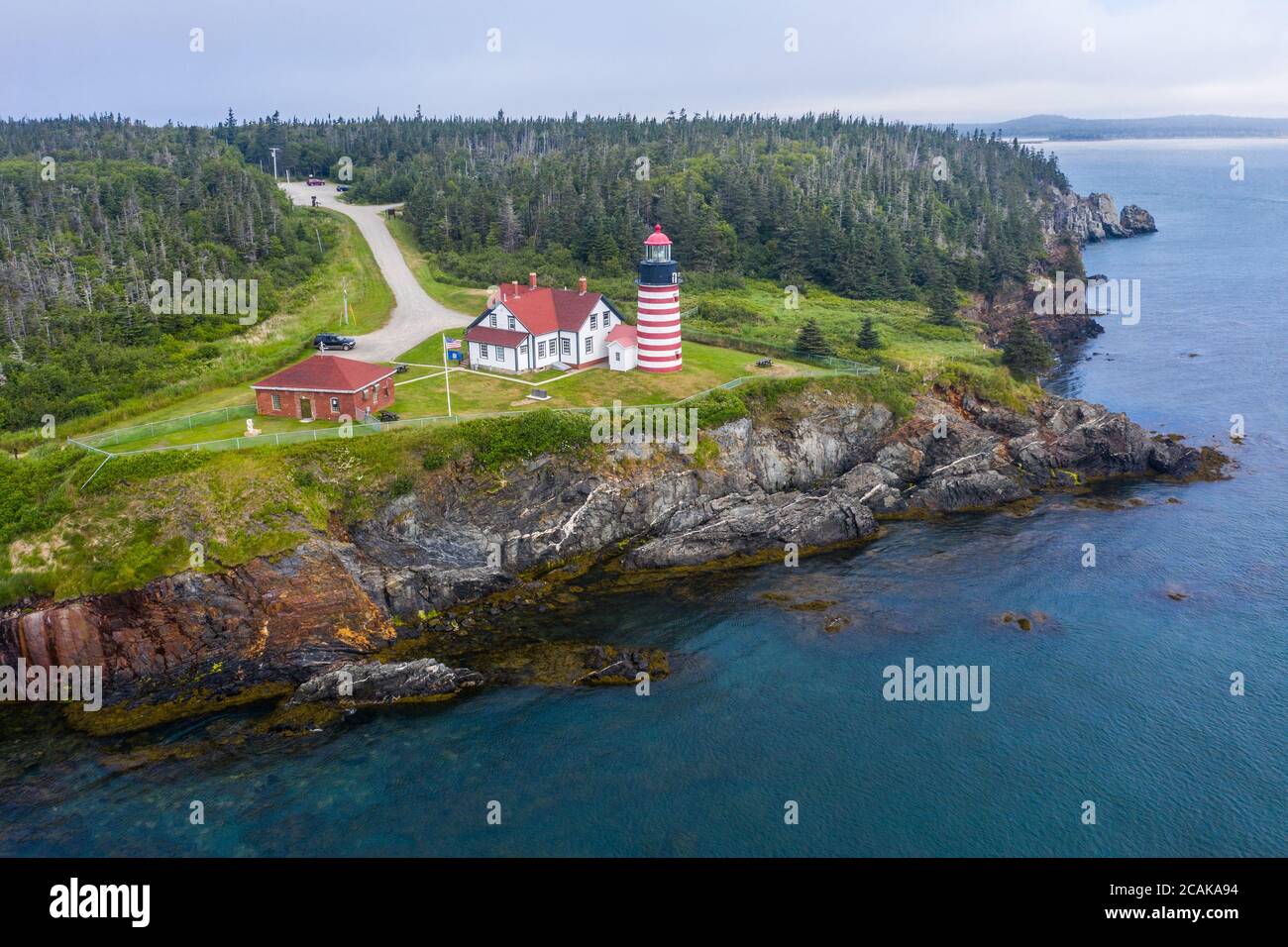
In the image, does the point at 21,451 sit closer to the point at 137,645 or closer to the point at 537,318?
the point at 137,645

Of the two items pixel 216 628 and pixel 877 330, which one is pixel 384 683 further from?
pixel 877 330

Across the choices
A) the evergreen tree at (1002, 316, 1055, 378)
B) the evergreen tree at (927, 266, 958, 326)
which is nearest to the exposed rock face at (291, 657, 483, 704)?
the evergreen tree at (1002, 316, 1055, 378)

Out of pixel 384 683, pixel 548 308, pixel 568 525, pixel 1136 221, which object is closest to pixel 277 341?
pixel 548 308

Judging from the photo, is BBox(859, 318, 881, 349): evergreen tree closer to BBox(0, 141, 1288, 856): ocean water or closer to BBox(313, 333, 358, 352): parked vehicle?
BBox(0, 141, 1288, 856): ocean water

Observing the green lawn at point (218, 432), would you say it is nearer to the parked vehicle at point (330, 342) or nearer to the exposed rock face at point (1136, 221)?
the parked vehicle at point (330, 342)
